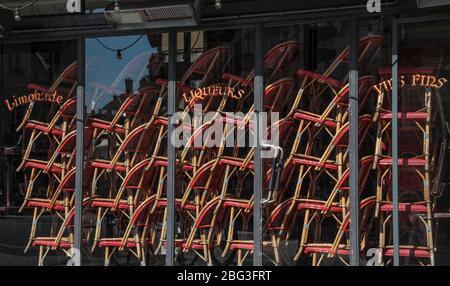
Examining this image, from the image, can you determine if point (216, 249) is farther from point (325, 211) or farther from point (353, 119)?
point (353, 119)

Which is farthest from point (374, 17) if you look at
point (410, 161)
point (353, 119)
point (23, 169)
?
point (23, 169)

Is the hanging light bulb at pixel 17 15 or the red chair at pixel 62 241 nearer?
the hanging light bulb at pixel 17 15

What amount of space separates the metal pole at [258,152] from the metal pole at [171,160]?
857 millimetres

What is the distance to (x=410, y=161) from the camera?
6180mm

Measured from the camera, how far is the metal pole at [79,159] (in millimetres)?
7102

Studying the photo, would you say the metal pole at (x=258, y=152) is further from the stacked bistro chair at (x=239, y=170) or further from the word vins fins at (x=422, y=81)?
the word vins fins at (x=422, y=81)

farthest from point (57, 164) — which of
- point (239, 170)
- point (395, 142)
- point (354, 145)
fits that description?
point (395, 142)

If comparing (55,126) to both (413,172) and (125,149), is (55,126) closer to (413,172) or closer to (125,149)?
(125,149)

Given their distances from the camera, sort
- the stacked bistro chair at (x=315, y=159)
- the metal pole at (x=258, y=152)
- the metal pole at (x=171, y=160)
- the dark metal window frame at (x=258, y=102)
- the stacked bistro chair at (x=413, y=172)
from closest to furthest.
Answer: the stacked bistro chair at (x=413, y=172)
the dark metal window frame at (x=258, y=102)
the stacked bistro chair at (x=315, y=159)
the metal pole at (x=258, y=152)
the metal pole at (x=171, y=160)

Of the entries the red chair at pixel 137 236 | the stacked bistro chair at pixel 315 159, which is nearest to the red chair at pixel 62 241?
the red chair at pixel 137 236

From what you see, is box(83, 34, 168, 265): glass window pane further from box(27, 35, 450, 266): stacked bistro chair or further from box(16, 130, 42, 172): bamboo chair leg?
box(16, 130, 42, 172): bamboo chair leg
